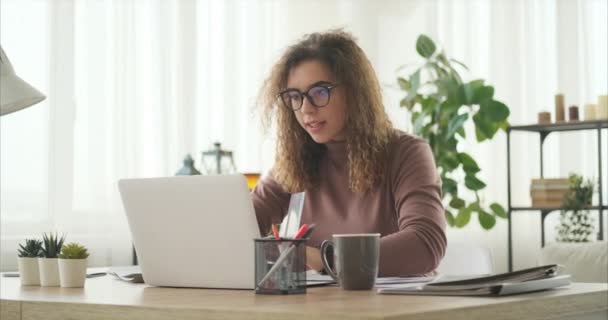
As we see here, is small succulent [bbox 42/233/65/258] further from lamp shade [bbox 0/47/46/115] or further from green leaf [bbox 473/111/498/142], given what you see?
green leaf [bbox 473/111/498/142]

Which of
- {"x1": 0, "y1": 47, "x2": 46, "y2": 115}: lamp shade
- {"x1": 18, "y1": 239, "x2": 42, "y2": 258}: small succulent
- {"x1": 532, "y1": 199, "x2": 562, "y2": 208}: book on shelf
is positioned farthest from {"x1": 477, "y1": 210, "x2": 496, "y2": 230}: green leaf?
{"x1": 0, "y1": 47, "x2": 46, "y2": 115}: lamp shade

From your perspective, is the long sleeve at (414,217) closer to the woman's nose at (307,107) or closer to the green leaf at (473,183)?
the woman's nose at (307,107)

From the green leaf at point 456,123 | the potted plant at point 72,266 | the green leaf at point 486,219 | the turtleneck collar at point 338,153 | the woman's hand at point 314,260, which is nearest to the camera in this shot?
the potted plant at point 72,266

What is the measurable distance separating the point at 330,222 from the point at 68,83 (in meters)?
1.77

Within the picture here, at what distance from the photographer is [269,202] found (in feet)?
7.96

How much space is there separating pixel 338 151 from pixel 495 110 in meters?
2.14

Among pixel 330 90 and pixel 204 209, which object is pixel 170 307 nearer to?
pixel 204 209

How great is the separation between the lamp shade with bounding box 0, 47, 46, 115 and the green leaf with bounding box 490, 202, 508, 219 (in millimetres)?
3490

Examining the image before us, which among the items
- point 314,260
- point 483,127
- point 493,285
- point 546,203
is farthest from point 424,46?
point 493,285

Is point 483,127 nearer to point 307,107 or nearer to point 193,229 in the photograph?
point 307,107

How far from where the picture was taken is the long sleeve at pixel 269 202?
95.3 inches

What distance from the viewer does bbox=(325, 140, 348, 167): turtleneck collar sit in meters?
2.34

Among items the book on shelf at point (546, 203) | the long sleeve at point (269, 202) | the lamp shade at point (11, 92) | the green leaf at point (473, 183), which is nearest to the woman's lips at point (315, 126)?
the long sleeve at point (269, 202)

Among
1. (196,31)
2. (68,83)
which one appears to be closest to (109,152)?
(68,83)
